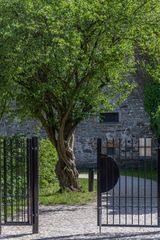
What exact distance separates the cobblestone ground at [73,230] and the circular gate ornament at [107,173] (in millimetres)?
759

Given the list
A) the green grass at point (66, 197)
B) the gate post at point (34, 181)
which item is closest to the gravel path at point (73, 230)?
the gate post at point (34, 181)

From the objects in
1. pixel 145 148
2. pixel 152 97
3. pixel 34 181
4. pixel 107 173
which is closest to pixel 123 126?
pixel 152 97

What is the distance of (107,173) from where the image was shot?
9.97 meters

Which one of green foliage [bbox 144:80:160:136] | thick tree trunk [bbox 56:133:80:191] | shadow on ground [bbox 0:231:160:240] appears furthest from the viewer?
green foliage [bbox 144:80:160:136]

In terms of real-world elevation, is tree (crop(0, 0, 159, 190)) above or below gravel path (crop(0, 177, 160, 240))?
above

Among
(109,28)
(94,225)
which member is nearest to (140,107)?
(109,28)

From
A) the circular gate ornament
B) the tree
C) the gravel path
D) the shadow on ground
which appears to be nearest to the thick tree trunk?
the tree

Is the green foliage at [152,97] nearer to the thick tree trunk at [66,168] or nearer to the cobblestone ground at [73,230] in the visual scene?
the thick tree trunk at [66,168]

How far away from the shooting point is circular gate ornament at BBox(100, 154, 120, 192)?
995cm

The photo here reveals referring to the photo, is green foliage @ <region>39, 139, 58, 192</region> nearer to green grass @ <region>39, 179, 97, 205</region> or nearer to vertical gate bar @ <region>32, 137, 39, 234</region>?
green grass @ <region>39, 179, 97, 205</region>

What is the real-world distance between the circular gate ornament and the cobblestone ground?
76cm

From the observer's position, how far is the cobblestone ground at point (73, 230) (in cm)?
955

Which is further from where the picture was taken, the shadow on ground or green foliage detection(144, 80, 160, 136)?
green foliage detection(144, 80, 160, 136)

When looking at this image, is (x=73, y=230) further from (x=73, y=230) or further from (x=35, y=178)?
(x=35, y=178)
